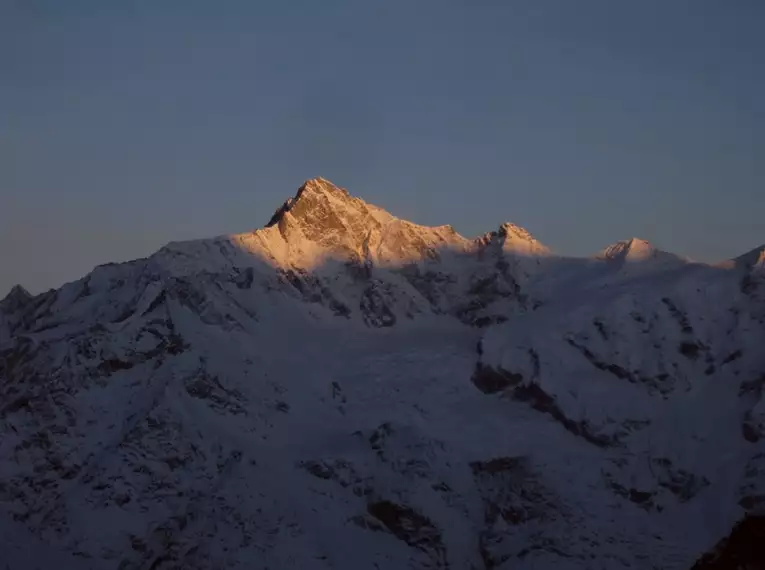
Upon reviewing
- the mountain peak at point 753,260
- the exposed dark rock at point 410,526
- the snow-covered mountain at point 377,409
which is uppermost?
the mountain peak at point 753,260

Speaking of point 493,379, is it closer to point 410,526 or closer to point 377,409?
point 377,409

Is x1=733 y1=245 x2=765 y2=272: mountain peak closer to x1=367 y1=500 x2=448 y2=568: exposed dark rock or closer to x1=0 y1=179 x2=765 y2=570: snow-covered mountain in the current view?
x1=0 y1=179 x2=765 y2=570: snow-covered mountain

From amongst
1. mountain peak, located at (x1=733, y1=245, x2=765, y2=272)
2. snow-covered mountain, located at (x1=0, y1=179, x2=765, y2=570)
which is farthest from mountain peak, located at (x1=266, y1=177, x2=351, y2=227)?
mountain peak, located at (x1=733, y1=245, x2=765, y2=272)

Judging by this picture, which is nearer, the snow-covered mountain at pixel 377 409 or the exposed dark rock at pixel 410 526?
the snow-covered mountain at pixel 377 409

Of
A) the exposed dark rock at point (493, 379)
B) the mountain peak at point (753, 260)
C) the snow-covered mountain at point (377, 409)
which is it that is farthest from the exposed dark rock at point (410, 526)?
the mountain peak at point (753, 260)

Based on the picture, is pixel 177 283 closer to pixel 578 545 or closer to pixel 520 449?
pixel 520 449

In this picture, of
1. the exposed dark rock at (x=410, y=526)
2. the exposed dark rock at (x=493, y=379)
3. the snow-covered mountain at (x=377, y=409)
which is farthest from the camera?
the exposed dark rock at (x=493, y=379)

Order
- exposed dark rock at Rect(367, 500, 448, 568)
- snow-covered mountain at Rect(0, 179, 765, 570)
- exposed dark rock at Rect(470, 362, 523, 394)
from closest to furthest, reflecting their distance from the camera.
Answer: snow-covered mountain at Rect(0, 179, 765, 570), exposed dark rock at Rect(367, 500, 448, 568), exposed dark rock at Rect(470, 362, 523, 394)

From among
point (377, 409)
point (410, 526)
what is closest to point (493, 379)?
point (377, 409)

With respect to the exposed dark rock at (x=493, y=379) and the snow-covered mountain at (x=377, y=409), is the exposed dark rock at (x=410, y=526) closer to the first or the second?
the snow-covered mountain at (x=377, y=409)
